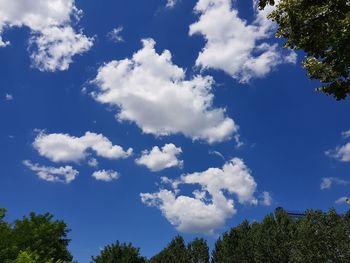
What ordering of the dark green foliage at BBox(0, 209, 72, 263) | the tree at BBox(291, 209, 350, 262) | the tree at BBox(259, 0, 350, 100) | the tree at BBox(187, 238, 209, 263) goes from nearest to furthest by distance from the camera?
the tree at BBox(259, 0, 350, 100) → the dark green foliage at BBox(0, 209, 72, 263) → the tree at BBox(291, 209, 350, 262) → the tree at BBox(187, 238, 209, 263)

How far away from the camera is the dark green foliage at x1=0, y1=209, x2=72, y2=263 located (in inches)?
1619

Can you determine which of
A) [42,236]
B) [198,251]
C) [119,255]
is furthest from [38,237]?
[198,251]

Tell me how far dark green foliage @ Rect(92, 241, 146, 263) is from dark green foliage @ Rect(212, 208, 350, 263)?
17.7 meters

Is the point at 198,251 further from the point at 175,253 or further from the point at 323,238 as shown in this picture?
the point at 323,238

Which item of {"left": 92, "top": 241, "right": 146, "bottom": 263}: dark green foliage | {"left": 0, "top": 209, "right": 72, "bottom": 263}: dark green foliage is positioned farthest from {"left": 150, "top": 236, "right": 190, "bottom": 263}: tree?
{"left": 0, "top": 209, "right": 72, "bottom": 263}: dark green foliage

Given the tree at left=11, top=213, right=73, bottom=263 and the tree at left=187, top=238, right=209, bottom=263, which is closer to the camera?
the tree at left=11, top=213, right=73, bottom=263

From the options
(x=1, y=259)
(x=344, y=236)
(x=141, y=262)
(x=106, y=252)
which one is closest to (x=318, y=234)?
(x=344, y=236)

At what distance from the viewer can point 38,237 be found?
147ft

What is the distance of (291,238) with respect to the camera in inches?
2539

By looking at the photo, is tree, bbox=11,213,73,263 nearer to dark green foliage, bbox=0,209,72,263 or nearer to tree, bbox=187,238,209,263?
dark green foliage, bbox=0,209,72,263

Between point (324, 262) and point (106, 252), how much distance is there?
1108 inches

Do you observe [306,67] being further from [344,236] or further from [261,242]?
[261,242]

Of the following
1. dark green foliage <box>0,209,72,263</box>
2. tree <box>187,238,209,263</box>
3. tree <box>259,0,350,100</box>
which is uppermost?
tree <box>187,238,209,263</box>

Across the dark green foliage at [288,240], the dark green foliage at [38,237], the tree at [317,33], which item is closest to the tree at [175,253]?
the dark green foliage at [288,240]
